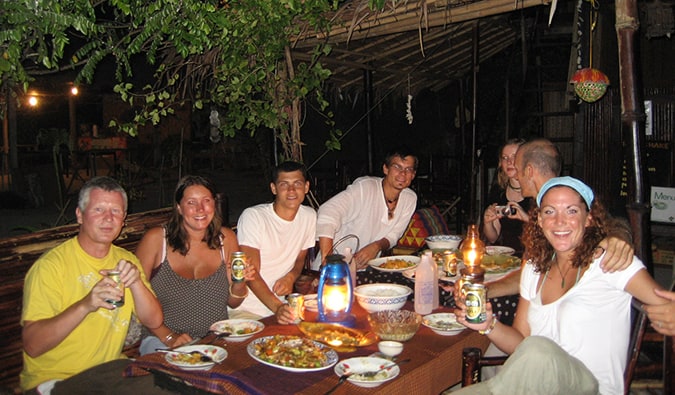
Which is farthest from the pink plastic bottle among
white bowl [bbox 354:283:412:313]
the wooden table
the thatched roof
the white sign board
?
the white sign board

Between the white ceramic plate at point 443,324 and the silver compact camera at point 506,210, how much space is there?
6.00ft

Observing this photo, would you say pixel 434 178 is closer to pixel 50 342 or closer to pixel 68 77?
pixel 68 77

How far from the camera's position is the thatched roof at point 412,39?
463 centimetres

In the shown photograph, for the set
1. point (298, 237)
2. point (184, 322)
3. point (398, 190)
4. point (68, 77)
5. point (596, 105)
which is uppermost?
point (68, 77)

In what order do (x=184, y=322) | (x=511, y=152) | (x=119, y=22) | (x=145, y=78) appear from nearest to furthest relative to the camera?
(x=184, y=322)
(x=119, y=22)
(x=511, y=152)
(x=145, y=78)

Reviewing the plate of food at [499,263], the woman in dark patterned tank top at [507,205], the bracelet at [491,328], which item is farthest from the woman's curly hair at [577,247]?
the woman in dark patterned tank top at [507,205]

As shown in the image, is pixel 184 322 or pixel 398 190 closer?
pixel 184 322

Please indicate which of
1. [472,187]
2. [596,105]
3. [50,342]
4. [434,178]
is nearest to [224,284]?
[50,342]

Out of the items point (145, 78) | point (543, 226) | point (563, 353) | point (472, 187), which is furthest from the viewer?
point (472, 187)

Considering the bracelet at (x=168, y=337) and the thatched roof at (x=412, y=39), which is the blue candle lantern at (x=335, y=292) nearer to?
the bracelet at (x=168, y=337)

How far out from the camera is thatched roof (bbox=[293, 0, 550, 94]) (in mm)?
4629

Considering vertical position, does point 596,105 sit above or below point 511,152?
above

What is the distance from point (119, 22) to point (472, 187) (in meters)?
4.38

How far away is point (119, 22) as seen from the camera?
4008 mm
